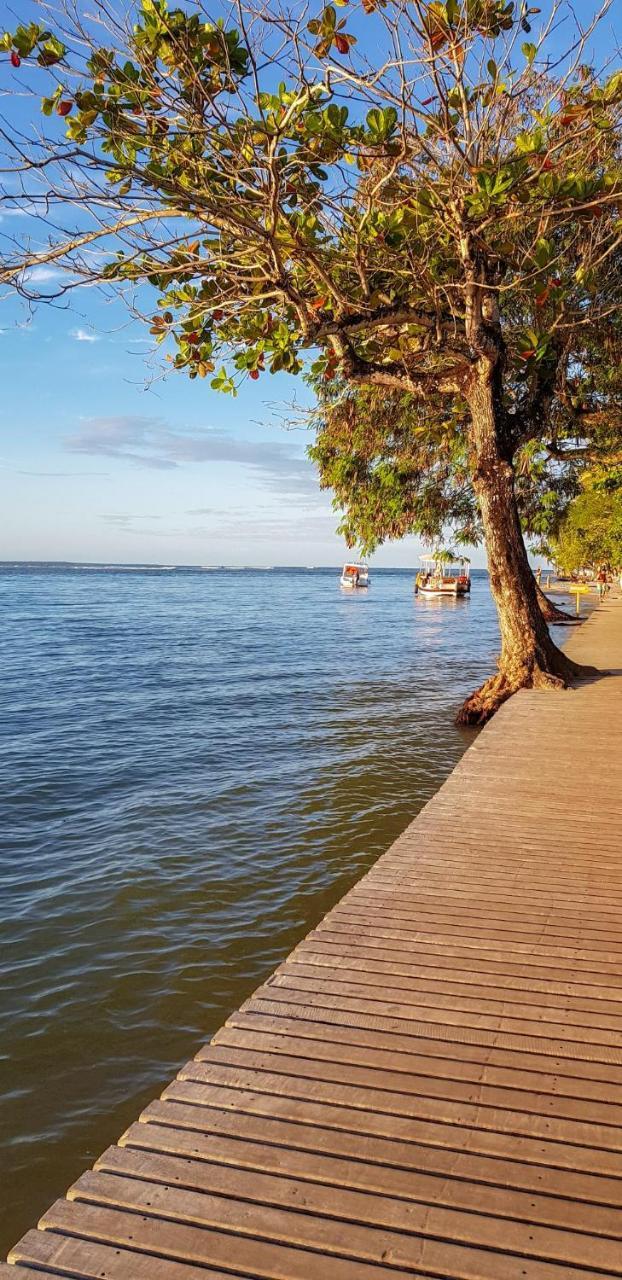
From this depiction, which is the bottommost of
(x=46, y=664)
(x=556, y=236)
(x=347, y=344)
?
(x=46, y=664)

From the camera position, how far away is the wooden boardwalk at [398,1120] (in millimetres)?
2537

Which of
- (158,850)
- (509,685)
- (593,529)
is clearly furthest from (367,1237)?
(593,529)

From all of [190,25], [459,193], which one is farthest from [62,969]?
[459,193]

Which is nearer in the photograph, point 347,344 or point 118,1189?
point 118,1189

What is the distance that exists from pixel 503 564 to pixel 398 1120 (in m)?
11.9

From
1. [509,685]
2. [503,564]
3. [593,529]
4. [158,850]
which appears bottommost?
[158,850]

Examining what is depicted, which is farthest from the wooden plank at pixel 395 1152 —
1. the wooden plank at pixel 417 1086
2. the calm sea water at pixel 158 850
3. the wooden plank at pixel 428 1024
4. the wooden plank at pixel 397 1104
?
the calm sea water at pixel 158 850

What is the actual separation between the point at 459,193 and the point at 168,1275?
34.5ft

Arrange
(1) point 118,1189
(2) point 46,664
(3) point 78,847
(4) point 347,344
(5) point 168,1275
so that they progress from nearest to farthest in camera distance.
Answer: (5) point 168,1275 < (1) point 118,1189 < (3) point 78,847 < (4) point 347,344 < (2) point 46,664

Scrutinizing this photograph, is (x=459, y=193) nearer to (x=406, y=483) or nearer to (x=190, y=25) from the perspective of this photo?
(x=190, y=25)

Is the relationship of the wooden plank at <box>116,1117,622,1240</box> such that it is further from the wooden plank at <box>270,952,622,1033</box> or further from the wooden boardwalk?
the wooden plank at <box>270,952,622,1033</box>

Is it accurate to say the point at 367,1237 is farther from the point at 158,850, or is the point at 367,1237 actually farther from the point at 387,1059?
the point at 158,850

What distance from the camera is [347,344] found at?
11.3 metres

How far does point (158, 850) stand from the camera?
898 centimetres
